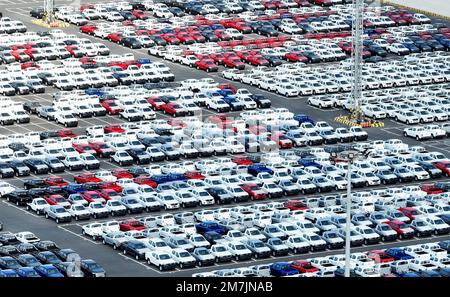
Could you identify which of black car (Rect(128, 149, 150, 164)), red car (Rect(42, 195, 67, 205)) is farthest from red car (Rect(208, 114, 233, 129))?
red car (Rect(42, 195, 67, 205))

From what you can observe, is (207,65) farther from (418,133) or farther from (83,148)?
(83,148)

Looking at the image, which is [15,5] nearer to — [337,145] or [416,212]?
[337,145]

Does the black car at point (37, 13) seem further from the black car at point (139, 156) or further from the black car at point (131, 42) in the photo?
the black car at point (139, 156)

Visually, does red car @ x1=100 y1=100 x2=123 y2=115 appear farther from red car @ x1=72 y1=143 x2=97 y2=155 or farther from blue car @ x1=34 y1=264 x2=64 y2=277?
blue car @ x1=34 y1=264 x2=64 y2=277

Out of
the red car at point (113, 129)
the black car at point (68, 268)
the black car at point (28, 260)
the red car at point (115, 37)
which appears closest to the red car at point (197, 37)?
the red car at point (115, 37)

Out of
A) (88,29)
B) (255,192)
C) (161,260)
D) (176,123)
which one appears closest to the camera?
(161,260)

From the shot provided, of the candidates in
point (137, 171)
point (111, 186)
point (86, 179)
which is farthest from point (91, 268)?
point (137, 171)
